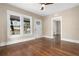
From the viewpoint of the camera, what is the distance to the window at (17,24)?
7.62 ft

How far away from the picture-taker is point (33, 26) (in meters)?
2.67

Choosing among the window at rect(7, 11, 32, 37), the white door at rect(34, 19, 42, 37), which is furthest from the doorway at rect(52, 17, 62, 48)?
the window at rect(7, 11, 32, 37)

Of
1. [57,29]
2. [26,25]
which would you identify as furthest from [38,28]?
[57,29]

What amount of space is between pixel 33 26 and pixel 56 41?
99 cm

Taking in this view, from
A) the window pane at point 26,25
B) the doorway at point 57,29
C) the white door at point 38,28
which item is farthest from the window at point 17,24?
the doorway at point 57,29

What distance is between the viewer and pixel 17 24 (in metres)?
2.60

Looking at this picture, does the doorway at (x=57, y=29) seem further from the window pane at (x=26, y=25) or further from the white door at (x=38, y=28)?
the window pane at (x=26, y=25)

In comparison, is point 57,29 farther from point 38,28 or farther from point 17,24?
point 17,24

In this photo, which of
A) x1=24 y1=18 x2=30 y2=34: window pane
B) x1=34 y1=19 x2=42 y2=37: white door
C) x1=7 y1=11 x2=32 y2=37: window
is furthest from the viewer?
x1=24 y1=18 x2=30 y2=34: window pane

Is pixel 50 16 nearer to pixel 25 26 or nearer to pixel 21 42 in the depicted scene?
pixel 25 26

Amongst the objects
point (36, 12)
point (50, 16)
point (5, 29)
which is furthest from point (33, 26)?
point (5, 29)

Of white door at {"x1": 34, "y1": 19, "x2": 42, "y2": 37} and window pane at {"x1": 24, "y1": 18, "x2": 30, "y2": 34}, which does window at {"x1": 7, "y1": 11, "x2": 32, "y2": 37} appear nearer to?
window pane at {"x1": 24, "y1": 18, "x2": 30, "y2": 34}

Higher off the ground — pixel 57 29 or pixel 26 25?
pixel 26 25

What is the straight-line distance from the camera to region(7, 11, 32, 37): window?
2321 millimetres
